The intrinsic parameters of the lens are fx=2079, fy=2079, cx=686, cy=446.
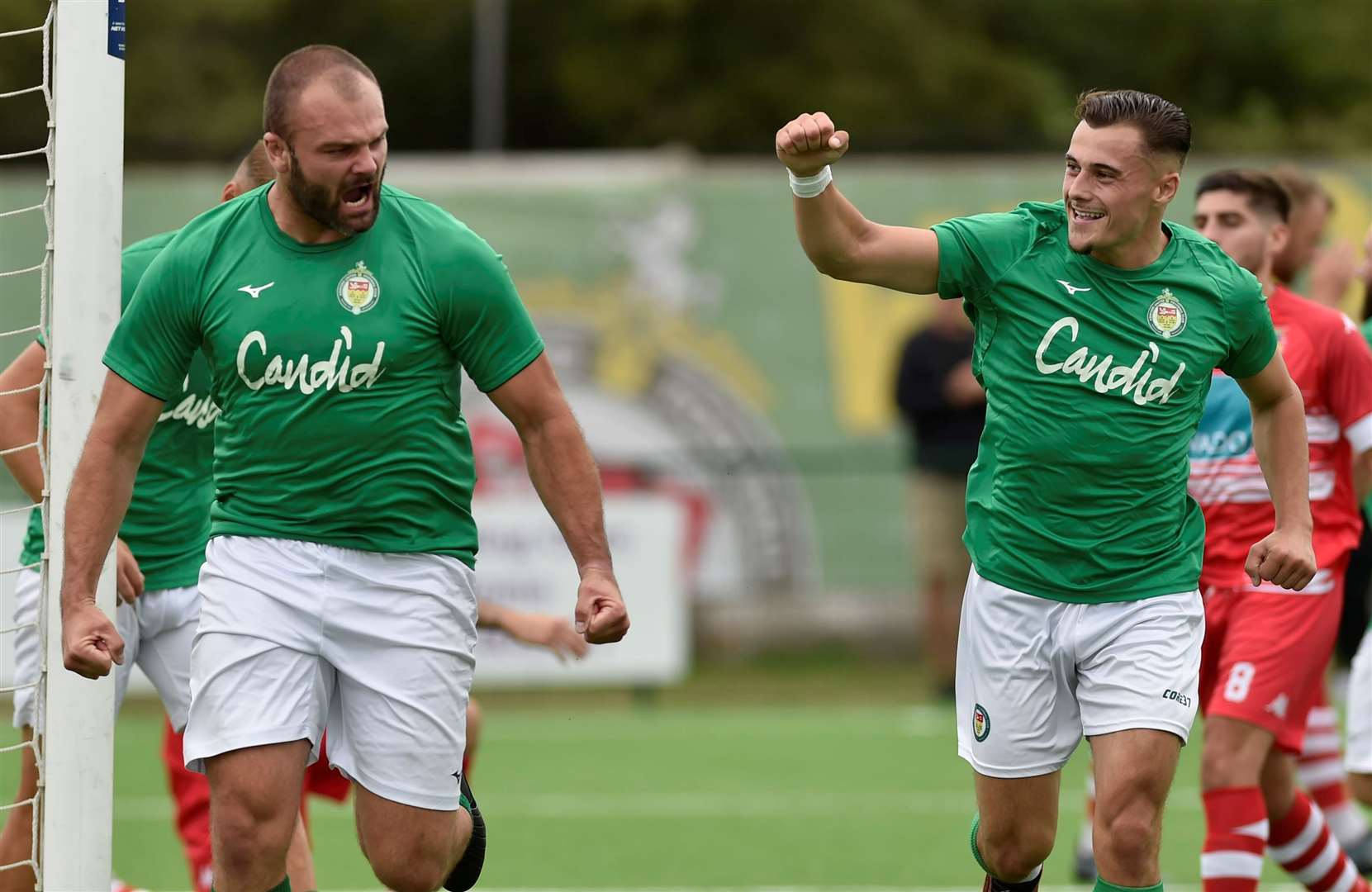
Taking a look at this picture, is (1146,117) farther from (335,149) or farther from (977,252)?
(335,149)

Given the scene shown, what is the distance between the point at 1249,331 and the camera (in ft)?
17.3

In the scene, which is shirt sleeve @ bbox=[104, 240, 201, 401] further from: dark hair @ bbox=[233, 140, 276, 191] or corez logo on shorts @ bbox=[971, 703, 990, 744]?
corez logo on shorts @ bbox=[971, 703, 990, 744]

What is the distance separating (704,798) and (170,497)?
4566 mm

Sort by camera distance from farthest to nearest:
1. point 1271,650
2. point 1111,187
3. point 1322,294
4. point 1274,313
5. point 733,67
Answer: point 733,67 → point 1322,294 → point 1274,313 → point 1271,650 → point 1111,187

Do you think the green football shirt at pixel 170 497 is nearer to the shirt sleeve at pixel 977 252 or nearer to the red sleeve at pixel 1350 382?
the shirt sleeve at pixel 977 252

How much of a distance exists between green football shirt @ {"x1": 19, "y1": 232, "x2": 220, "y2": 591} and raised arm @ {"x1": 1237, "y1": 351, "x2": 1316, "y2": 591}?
113 inches

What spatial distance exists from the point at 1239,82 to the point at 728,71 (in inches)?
233

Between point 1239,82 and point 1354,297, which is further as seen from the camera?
point 1239,82

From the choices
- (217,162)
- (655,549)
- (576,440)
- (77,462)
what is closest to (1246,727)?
(576,440)

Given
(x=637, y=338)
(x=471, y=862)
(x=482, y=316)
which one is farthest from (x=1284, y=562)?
(x=637, y=338)

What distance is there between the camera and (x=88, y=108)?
5.32 m

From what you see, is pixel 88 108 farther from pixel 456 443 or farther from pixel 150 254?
pixel 456 443

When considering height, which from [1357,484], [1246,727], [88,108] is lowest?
[1246,727]

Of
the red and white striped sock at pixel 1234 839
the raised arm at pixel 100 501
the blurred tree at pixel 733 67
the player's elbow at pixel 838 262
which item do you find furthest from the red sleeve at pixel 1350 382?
the blurred tree at pixel 733 67
